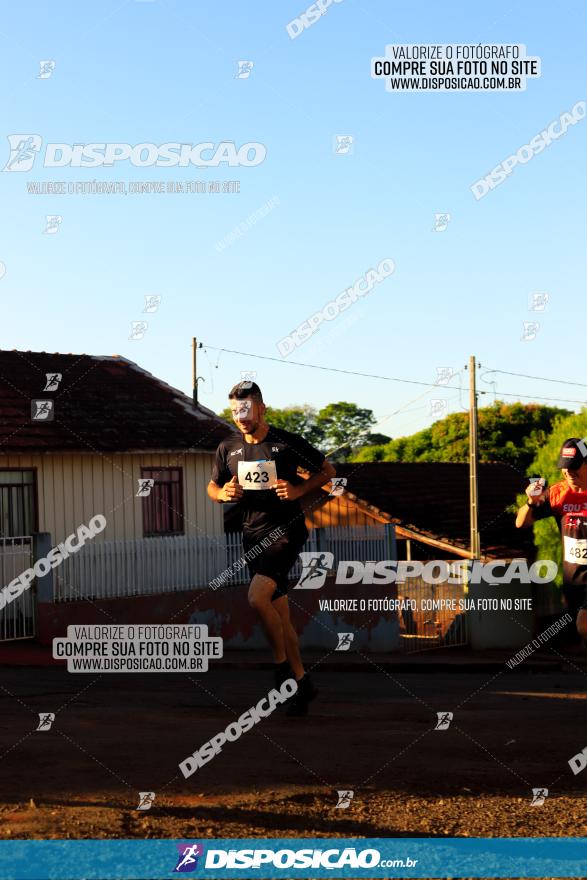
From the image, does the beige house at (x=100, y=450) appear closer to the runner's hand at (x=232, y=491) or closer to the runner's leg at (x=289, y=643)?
the runner's hand at (x=232, y=491)

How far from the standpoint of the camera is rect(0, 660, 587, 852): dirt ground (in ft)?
16.6

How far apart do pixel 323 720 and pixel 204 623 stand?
42.7 ft

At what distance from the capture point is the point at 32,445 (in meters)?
22.1

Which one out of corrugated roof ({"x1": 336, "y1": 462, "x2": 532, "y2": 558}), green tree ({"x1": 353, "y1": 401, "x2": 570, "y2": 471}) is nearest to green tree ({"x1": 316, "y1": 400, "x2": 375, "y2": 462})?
green tree ({"x1": 353, "y1": 401, "x2": 570, "y2": 471})

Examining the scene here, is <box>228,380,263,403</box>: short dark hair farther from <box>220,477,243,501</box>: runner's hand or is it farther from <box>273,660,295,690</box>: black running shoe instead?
<box>273,660,295,690</box>: black running shoe

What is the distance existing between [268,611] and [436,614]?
69.3 feet

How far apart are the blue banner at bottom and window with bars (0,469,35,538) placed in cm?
1788

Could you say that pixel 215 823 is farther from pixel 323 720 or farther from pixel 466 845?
pixel 323 720

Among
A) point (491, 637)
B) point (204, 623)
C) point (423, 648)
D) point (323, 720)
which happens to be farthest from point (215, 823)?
point (491, 637)

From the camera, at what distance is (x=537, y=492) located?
8.45 m

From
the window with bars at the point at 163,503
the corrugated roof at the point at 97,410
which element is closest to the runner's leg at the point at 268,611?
the corrugated roof at the point at 97,410

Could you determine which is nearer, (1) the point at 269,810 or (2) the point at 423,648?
(1) the point at 269,810

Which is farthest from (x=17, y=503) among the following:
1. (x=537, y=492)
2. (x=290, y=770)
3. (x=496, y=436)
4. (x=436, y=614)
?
(x=496, y=436)

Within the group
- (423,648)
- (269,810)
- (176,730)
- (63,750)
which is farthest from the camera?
(423,648)
